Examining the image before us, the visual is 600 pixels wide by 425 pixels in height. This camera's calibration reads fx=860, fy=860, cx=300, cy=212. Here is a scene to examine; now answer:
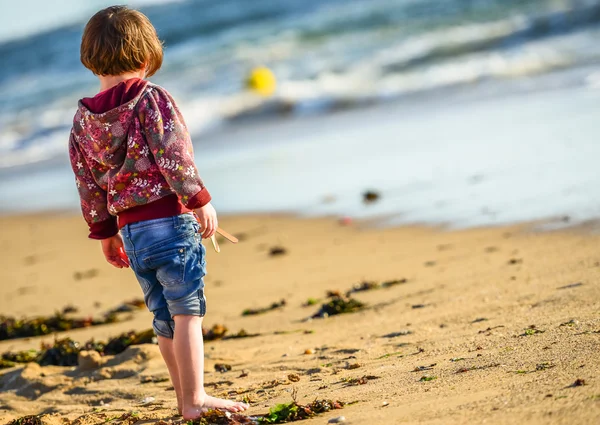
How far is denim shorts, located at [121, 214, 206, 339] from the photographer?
3156 mm

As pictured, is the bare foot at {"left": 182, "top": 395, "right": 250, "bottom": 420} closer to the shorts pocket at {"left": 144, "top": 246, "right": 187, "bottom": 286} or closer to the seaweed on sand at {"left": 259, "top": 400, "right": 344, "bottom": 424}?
the seaweed on sand at {"left": 259, "top": 400, "right": 344, "bottom": 424}

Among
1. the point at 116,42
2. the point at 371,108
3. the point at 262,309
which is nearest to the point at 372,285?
the point at 262,309

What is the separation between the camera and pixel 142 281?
3.28 metres

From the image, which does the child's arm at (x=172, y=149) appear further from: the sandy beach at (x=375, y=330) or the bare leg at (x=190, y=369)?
the sandy beach at (x=375, y=330)

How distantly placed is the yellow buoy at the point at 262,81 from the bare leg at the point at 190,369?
14242 millimetres

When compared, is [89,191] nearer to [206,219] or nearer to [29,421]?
[206,219]

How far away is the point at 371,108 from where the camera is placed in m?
14.1

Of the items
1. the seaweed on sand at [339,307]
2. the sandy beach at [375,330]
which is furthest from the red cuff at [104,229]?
the seaweed on sand at [339,307]

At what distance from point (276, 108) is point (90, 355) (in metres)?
Result: 11.5

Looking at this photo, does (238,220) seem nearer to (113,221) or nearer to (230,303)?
(230,303)

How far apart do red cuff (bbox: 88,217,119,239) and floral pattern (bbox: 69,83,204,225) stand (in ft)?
0.49

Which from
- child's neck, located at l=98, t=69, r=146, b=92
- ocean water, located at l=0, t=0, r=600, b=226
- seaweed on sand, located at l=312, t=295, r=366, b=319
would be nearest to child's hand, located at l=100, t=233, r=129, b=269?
child's neck, located at l=98, t=69, r=146, b=92

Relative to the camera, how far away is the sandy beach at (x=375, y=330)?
111 inches

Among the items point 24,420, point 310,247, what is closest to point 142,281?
point 24,420
